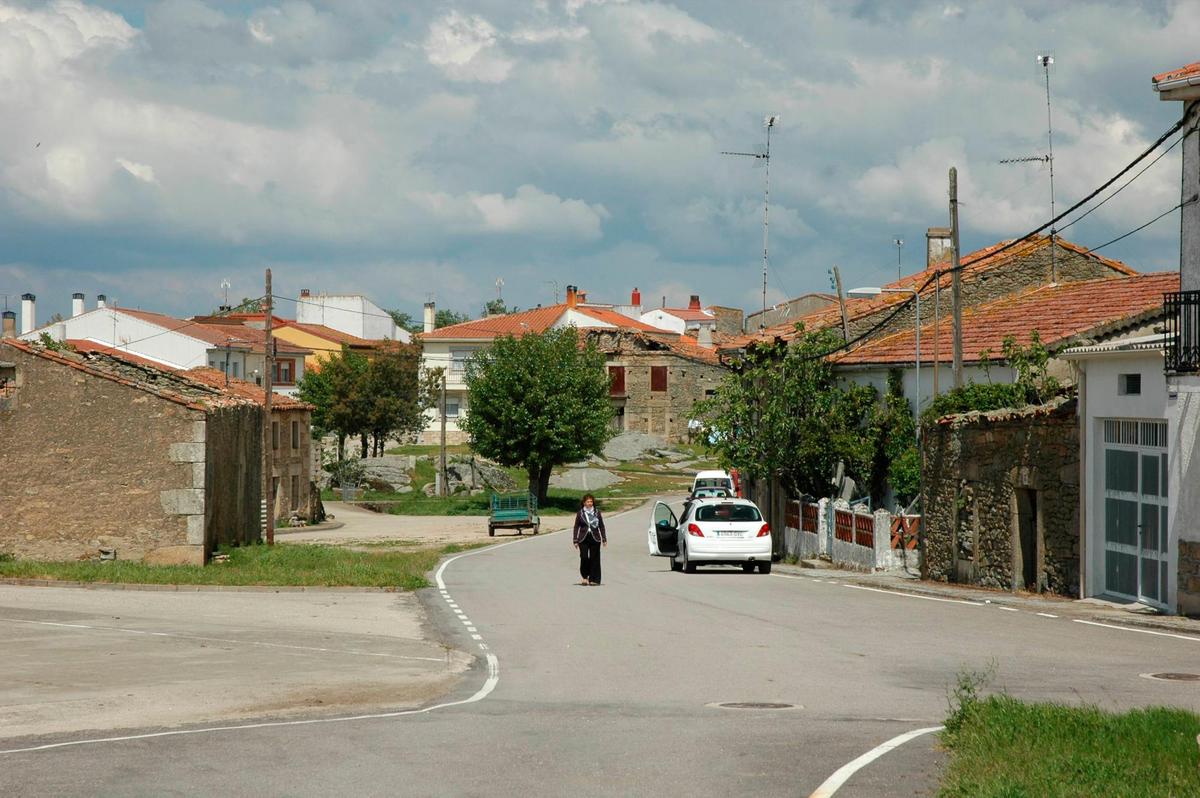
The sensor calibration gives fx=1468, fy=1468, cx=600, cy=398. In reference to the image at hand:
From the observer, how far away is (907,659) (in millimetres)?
15242

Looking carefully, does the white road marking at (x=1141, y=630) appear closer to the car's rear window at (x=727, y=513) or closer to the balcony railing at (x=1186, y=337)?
the balcony railing at (x=1186, y=337)

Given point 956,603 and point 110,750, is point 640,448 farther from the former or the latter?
point 110,750

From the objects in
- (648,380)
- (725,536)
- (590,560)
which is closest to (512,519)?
(725,536)

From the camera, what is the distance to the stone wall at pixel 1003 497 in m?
22.4

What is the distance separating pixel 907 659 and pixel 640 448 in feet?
250

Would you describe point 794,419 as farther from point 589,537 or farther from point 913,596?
point 913,596

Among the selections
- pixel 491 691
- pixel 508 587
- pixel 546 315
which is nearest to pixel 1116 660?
pixel 491 691

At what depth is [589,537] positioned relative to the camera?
25484mm

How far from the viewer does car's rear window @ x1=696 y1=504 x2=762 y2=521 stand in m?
30.0

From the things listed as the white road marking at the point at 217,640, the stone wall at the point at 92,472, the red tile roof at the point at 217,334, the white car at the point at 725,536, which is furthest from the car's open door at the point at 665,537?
the red tile roof at the point at 217,334

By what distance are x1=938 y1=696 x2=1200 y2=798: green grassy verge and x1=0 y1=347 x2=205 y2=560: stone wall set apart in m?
22.8

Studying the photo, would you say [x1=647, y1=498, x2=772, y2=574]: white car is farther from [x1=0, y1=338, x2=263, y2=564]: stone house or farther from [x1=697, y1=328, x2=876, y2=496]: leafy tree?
[x1=0, y1=338, x2=263, y2=564]: stone house

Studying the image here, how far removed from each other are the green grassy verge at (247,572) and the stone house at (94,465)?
2.45 ft

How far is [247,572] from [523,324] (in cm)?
7713
